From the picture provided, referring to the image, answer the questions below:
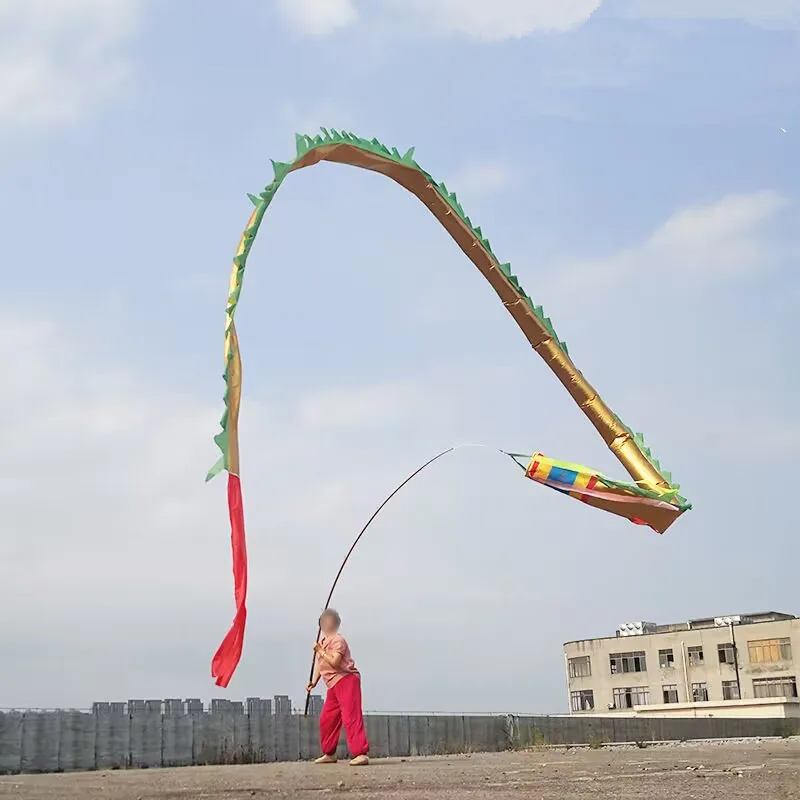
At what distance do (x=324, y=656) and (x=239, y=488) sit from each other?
8.00 feet

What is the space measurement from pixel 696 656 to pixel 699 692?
85.3 inches

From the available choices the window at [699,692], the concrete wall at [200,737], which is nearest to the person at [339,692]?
the concrete wall at [200,737]

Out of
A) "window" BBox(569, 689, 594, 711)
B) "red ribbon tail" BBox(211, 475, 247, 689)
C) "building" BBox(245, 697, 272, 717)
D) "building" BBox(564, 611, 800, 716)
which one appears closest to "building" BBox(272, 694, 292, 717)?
"building" BBox(245, 697, 272, 717)

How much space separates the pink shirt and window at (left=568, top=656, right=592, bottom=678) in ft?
210

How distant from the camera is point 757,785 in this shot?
8.29 meters

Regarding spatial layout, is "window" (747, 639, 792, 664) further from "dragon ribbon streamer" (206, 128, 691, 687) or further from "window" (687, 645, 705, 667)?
"dragon ribbon streamer" (206, 128, 691, 687)

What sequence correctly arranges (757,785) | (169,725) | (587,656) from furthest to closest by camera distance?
(587,656)
(169,725)
(757,785)

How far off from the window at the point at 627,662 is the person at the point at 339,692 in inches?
2391

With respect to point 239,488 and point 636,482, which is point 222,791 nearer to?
point 239,488

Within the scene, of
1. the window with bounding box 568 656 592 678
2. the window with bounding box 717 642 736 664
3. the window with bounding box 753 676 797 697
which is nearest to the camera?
the window with bounding box 753 676 797 697

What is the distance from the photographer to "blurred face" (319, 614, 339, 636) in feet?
41.5

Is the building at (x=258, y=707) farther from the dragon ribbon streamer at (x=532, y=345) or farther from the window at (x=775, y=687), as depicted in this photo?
the window at (x=775, y=687)

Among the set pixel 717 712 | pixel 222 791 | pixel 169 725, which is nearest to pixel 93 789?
pixel 222 791

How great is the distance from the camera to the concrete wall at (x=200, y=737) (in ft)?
47.7
